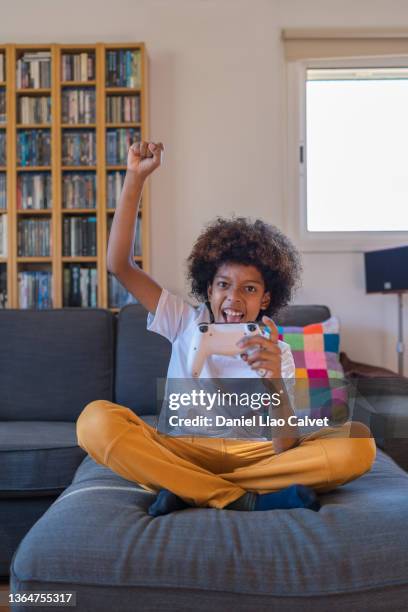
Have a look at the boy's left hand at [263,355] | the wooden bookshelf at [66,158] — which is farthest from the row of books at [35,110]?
the boy's left hand at [263,355]

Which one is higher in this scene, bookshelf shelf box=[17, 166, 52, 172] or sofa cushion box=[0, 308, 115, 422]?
bookshelf shelf box=[17, 166, 52, 172]

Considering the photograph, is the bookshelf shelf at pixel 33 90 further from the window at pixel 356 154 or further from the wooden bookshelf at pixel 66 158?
the window at pixel 356 154

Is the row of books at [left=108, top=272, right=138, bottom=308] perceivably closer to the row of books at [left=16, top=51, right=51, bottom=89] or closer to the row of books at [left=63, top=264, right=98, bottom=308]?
the row of books at [left=63, top=264, right=98, bottom=308]

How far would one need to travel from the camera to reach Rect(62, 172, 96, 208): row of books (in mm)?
2686

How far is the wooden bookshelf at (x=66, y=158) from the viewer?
8.66 ft

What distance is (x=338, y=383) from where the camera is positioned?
6.36 ft

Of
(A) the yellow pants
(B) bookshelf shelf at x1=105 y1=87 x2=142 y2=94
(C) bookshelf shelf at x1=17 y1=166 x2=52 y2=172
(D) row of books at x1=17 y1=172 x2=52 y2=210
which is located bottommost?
(A) the yellow pants

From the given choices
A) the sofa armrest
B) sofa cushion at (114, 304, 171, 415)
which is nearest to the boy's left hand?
the sofa armrest

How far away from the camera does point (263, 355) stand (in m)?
1.09

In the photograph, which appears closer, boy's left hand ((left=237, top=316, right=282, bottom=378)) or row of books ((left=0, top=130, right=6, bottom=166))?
boy's left hand ((left=237, top=316, right=282, bottom=378))

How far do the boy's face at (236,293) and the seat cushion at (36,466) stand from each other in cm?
63

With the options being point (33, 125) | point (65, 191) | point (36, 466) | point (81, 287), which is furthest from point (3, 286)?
point (36, 466)

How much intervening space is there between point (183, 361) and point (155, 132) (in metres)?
1.72

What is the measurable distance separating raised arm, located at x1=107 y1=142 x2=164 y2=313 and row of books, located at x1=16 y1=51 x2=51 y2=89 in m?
1.55
